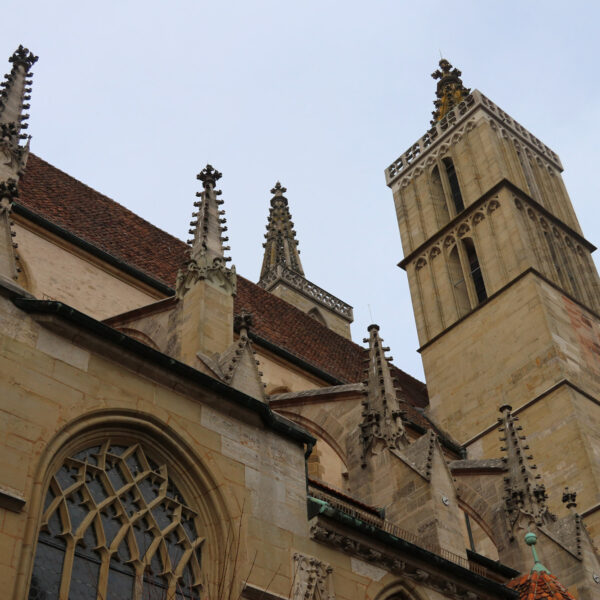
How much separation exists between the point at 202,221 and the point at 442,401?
35.0 ft

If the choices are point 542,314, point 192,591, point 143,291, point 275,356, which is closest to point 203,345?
point 192,591

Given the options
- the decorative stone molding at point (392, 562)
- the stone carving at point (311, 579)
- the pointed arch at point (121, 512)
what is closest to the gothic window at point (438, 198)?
the decorative stone molding at point (392, 562)

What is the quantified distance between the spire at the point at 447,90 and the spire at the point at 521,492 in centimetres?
1531

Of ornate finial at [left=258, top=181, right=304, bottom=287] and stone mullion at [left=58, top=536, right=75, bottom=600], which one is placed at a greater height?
ornate finial at [left=258, top=181, right=304, bottom=287]

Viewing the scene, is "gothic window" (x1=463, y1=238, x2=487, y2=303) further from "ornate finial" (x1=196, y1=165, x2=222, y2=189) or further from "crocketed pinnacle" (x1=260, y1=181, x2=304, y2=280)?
"crocketed pinnacle" (x1=260, y1=181, x2=304, y2=280)

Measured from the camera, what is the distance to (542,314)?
68.2 ft

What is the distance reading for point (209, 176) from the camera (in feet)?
45.2

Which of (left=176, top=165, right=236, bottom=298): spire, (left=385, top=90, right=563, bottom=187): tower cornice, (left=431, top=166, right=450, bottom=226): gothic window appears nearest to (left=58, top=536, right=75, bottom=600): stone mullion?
(left=176, top=165, right=236, bottom=298): spire

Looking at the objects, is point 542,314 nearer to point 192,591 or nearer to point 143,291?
point 143,291

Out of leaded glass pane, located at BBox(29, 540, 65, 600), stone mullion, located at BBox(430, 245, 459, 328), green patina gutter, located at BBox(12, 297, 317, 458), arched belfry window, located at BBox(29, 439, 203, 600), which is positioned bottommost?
leaded glass pane, located at BBox(29, 540, 65, 600)

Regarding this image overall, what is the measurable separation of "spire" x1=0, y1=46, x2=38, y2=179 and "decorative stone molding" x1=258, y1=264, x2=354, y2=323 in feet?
72.4

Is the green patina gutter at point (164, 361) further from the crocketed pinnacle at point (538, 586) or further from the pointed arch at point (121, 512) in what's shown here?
the crocketed pinnacle at point (538, 586)

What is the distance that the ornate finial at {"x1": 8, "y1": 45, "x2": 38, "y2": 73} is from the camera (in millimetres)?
14336

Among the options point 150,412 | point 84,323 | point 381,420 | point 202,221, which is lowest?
point 150,412
